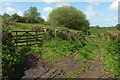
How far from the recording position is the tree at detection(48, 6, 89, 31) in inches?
875

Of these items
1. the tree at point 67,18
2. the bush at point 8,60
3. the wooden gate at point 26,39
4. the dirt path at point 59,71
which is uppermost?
the tree at point 67,18

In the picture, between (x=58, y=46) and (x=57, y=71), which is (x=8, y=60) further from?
(x=58, y=46)

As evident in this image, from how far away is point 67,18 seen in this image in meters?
22.1

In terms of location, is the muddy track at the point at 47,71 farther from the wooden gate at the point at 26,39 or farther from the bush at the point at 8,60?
the wooden gate at the point at 26,39

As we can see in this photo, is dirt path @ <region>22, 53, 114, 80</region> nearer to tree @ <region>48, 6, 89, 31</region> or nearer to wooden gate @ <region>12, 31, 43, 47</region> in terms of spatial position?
wooden gate @ <region>12, 31, 43, 47</region>

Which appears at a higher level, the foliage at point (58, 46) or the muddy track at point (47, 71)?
the foliage at point (58, 46)

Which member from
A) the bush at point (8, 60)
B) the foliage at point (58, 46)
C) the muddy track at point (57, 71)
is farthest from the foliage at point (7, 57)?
the foliage at point (58, 46)

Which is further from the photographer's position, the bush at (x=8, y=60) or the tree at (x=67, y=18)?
the tree at (x=67, y=18)

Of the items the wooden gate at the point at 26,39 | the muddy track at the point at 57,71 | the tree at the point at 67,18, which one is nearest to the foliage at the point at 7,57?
the muddy track at the point at 57,71

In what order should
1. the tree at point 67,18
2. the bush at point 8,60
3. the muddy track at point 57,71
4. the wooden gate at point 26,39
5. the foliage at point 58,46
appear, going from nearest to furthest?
the bush at point 8,60 < the muddy track at point 57,71 < the foliage at point 58,46 < the wooden gate at point 26,39 < the tree at point 67,18

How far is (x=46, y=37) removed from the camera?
11203mm

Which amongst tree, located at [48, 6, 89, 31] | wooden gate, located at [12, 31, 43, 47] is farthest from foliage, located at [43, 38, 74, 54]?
tree, located at [48, 6, 89, 31]

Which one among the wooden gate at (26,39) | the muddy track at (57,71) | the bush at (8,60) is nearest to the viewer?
the bush at (8,60)

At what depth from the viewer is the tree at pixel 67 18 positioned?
2222 centimetres
